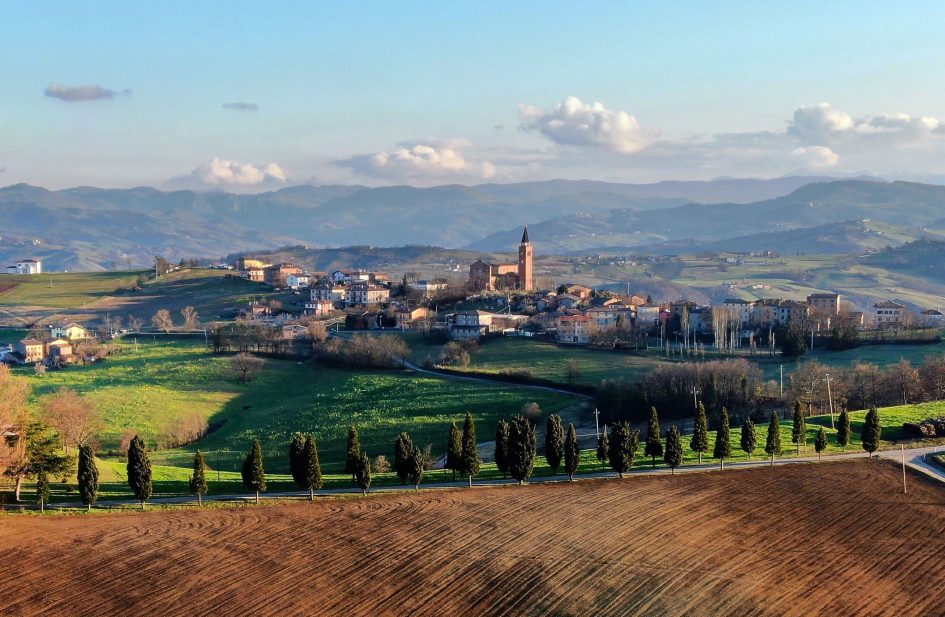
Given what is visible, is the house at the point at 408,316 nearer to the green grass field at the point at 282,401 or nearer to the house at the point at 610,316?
the house at the point at 610,316

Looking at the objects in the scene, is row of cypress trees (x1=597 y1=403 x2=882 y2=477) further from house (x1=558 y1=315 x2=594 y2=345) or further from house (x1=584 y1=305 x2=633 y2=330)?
house (x1=584 y1=305 x2=633 y2=330)

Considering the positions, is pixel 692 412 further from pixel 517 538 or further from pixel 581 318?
pixel 581 318

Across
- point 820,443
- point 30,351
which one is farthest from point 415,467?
point 30,351

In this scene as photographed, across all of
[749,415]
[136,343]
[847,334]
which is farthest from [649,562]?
[136,343]

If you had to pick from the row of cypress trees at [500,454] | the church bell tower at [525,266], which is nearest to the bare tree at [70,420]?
the row of cypress trees at [500,454]

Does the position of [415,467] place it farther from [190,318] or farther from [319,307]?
[190,318]

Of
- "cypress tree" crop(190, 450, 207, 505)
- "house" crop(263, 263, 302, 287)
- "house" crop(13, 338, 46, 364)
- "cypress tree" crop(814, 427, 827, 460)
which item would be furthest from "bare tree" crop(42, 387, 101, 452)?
"house" crop(263, 263, 302, 287)
